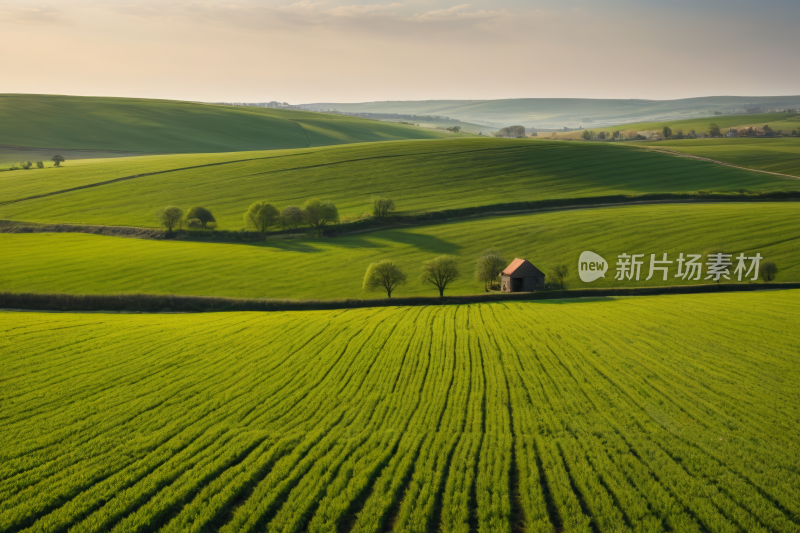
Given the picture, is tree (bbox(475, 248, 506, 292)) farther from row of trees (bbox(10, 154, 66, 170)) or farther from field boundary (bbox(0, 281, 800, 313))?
row of trees (bbox(10, 154, 66, 170))

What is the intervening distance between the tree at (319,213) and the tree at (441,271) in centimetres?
2784

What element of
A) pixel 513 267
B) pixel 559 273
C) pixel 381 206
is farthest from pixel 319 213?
pixel 559 273

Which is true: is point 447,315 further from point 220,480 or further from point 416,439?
point 220,480

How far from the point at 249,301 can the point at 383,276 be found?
13654 millimetres

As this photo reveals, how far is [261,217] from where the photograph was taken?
7019 centimetres

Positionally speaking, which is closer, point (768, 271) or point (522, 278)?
point (768, 271)

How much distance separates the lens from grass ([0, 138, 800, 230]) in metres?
81.6

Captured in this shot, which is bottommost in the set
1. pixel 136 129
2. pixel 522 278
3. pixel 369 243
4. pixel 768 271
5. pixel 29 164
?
pixel 522 278

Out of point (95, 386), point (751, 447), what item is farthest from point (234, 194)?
point (751, 447)

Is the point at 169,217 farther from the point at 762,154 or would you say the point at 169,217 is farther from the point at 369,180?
the point at 762,154

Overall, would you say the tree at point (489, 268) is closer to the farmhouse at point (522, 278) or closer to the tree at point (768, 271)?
the farmhouse at point (522, 278)

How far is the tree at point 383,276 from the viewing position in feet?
159

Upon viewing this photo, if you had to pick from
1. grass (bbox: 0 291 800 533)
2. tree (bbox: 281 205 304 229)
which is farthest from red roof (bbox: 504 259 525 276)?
tree (bbox: 281 205 304 229)

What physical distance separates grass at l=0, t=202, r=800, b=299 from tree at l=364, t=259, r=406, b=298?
8.90 ft
